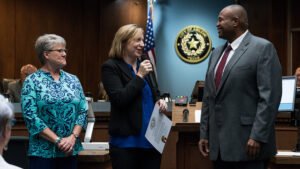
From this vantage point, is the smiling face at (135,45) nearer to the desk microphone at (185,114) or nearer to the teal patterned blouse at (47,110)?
the teal patterned blouse at (47,110)

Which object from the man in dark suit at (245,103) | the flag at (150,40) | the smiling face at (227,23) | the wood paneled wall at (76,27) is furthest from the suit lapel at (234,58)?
the wood paneled wall at (76,27)

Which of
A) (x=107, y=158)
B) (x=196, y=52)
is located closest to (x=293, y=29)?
(x=196, y=52)

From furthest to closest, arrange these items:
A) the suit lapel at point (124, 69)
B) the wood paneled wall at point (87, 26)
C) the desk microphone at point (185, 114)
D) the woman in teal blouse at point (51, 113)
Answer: the wood paneled wall at point (87, 26) < the desk microphone at point (185, 114) < the woman in teal blouse at point (51, 113) < the suit lapel at point (124, 69)

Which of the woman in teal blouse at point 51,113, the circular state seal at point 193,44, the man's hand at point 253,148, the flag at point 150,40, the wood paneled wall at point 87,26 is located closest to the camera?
the man's hand at point 253,148

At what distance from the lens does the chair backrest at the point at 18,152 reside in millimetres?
3430

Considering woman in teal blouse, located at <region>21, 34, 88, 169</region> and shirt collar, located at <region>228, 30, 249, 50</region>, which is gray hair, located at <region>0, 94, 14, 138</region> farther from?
shirt collar, located at <region>228, 30, 249, 50</region>

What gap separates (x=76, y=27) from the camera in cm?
1048

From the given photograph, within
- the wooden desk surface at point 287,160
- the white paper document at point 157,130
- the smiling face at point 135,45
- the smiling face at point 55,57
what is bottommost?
the wooden desk surface at point 287,160

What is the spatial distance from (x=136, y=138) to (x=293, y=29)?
8.02m

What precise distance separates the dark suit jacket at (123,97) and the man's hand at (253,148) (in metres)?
0.58

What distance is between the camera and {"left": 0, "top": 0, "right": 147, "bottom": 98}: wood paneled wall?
10109 millimetres

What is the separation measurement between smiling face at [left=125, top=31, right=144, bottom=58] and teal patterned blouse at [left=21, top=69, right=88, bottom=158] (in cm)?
47

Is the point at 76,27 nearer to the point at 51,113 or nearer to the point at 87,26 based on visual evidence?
the point at 87,26

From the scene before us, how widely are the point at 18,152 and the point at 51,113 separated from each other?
0.51 meters
